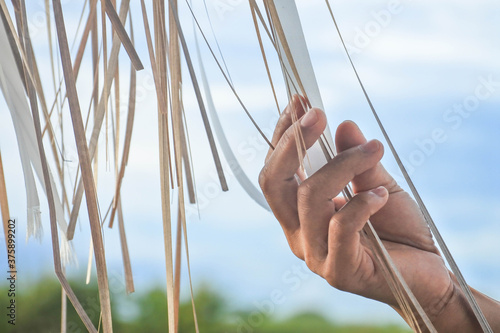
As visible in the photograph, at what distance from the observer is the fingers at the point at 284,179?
0.37 m

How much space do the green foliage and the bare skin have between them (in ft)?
3.51

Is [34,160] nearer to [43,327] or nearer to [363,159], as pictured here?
[363,159]

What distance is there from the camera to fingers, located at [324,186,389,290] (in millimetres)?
344

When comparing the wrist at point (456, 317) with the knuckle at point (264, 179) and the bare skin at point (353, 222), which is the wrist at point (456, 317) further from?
the knuckle at point (264, 179)

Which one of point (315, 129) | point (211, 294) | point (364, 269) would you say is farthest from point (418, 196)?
point (211, 294)

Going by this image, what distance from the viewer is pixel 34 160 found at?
30 cm

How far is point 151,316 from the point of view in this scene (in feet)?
5.20

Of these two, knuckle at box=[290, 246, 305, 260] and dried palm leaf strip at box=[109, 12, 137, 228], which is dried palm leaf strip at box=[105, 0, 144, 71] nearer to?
dried palm leaf strip at box=[109, 12, 137, 228]

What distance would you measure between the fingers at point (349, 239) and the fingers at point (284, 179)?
5 centimetres

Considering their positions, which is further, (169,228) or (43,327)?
(43,327)

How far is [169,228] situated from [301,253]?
0.79 ft

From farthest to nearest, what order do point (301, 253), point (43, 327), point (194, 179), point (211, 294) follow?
point (211, 294), point (43, 327), point (301, 253), point (194, 179)

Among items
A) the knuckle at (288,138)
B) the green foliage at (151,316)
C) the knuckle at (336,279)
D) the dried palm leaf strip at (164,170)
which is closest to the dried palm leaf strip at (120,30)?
the dried palm leaf strip at (164,170)

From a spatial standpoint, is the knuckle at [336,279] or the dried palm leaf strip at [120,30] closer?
the dried palm leaf strip at [120,30]
